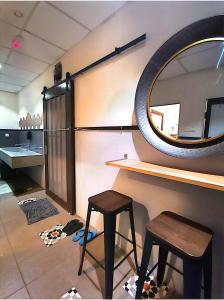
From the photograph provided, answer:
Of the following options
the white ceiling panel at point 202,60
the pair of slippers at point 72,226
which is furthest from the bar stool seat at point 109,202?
the white ceiling panel at point 202,60

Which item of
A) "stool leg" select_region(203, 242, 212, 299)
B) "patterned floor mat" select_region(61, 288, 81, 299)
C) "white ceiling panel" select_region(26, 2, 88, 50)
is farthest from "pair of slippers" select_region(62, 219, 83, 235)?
"white ceiling panel" select_region(26, 2, 88, 50)

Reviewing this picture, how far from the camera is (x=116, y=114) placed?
5.17ft

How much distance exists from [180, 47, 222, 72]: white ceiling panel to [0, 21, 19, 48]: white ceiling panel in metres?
2.00

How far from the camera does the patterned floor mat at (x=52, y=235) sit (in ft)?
5.70

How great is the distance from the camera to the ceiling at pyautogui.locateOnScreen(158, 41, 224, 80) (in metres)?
0.93

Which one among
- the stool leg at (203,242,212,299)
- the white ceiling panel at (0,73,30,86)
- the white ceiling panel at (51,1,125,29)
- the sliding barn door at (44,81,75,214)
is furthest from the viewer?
the white ceiling panel at (0,73,30,86)

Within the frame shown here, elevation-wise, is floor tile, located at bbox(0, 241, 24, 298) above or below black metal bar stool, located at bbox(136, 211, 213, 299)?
below

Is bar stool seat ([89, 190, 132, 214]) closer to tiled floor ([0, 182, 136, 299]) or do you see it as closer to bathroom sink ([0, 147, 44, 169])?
tiled floor ([0, 182, 136, 299])

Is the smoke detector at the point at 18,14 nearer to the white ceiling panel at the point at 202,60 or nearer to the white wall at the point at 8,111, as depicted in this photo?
the white ceiling panel at the point at 202,60

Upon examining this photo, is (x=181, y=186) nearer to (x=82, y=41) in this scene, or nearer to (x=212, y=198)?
(x=212, y=198)

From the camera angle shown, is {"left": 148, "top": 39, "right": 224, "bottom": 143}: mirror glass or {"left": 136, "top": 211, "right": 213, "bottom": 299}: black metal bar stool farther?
{"left": 148, "top": 39, "right": 224, "bottom": 143}: mirror glass

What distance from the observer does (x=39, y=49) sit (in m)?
2.18

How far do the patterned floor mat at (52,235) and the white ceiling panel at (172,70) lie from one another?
2.04m

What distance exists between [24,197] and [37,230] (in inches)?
47.7
